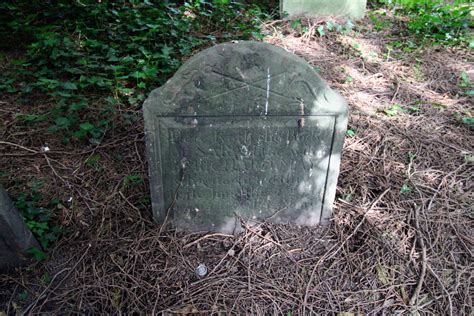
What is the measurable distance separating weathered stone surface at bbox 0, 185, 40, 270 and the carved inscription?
0.86 m

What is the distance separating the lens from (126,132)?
118 inches

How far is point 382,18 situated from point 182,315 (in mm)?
5444

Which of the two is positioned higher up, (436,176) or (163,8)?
(163,8)

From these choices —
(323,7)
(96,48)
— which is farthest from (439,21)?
(96,48)

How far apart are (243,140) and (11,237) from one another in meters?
1.49

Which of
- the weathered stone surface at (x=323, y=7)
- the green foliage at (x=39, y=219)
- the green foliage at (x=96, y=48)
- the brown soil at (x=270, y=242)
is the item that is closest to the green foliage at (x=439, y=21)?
the weathered stone surface at (x=323, y=7)

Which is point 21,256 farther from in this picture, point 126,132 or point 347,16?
point 347,16

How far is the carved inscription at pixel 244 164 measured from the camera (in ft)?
7.11

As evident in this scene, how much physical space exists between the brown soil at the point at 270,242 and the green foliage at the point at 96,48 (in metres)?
0.24

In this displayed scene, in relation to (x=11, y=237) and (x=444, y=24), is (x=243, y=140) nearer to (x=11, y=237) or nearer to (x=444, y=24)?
(x=11, y=237)

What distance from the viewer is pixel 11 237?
206cm

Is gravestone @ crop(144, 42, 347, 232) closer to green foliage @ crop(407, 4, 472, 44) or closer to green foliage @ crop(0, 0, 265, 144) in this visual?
green foliage @ crop(0, 0, 265, 144)

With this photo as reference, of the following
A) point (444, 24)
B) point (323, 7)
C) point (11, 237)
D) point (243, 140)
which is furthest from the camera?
point (323, 7)

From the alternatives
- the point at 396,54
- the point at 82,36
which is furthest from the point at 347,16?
the point at 82,36
